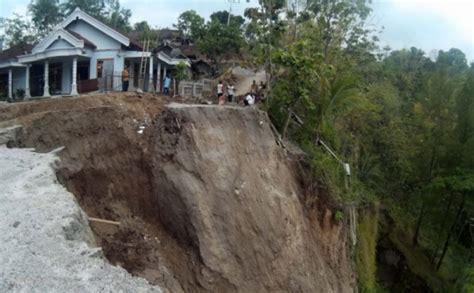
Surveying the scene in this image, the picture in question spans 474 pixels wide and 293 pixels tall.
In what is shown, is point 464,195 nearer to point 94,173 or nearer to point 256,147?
point 256,147

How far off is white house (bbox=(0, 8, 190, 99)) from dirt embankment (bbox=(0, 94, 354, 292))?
850cm

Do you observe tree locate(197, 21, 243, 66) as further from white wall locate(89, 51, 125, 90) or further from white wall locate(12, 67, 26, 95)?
white wall locate(12, 67, 26, 95)

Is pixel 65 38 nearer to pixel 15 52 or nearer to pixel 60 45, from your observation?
pixel 60 45

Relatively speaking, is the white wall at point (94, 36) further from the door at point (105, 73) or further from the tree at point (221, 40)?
the tree at point (221, 40)

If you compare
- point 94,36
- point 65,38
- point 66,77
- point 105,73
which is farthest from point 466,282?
point 66,77

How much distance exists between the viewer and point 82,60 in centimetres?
2238

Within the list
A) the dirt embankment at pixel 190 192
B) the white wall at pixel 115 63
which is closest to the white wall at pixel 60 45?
the white wall at pixel 115 63

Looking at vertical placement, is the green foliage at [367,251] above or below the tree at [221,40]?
below

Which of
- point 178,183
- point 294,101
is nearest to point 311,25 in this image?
point 294,101

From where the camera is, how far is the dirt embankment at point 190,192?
10.9 meters

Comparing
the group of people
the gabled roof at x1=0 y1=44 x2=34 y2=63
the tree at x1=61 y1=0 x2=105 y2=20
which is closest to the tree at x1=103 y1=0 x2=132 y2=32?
the tree at x1=61 y1=0 x2=105 y2=20

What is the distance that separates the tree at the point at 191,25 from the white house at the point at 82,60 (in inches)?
219

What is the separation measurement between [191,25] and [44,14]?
12787mm

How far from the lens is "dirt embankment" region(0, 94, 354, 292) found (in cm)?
1089
